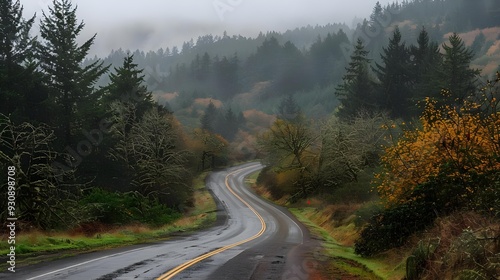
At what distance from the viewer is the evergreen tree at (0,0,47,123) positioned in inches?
1592

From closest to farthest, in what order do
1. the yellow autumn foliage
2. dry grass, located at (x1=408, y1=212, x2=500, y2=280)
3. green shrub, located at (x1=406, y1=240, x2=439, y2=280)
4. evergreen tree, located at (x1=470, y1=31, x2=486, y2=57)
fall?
dry grass, located at (x1=408, y1=212, x2=500, y2=280), green shrub, located at (x1=406, y1=240, x2=439, y2=280), the yellow autumn foliage, evergreen tree, located at (x1=470, y1=31, x2=486, y2=57)

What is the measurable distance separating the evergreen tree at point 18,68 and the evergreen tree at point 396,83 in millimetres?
47707

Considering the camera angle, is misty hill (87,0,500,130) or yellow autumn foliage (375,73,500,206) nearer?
yellow autumn foliage (375,73,500,206)

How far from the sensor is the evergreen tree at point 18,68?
4044 cm

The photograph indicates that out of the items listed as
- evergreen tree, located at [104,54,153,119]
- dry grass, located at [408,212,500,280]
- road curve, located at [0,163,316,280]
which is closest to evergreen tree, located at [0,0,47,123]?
evergreen tree, located at [104,54,153,119]

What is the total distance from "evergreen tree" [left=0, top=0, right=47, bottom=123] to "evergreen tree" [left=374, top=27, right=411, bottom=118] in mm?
47707

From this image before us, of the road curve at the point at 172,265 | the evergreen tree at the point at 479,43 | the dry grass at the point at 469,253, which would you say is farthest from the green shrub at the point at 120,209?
the evergreen tree at the point at 479,43

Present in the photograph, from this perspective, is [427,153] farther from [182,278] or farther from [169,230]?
[169,230]

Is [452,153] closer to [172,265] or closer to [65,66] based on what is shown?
[172,265]

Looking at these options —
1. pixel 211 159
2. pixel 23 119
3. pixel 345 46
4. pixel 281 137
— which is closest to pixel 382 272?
pixel 23 119

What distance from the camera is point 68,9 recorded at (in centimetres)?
4666

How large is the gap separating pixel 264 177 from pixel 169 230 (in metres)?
42.9

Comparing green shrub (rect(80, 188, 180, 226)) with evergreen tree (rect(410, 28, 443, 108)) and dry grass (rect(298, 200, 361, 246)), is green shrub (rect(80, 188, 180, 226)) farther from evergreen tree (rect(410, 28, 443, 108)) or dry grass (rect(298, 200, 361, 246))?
evergreen tree (rect(410, 28, 443, 108))

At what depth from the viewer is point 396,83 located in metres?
68.7
